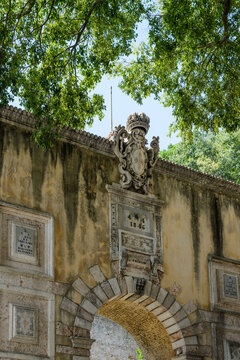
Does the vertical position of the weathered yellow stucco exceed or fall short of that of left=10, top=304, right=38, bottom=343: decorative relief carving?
it exceeds it

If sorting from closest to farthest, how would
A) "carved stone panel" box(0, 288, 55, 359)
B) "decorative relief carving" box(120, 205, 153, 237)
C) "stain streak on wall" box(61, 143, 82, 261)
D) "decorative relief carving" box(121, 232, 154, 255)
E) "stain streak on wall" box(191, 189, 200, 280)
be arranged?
"carved stone panel" box(0, 288, 55, 359), "stain streak on wall" box(61, 143, 82, 261), "decorative relief carving" box(121, 232, 154, 255), "decorative relief carving" box(120, 205, 153, 237), "stain streak on wall" box(191, 189, 200, 280)

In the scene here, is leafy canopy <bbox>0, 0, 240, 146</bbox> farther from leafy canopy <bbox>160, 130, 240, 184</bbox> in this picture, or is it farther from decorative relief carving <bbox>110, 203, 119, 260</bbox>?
leafy canopy <bbox>160, 130, 240, 184</bbox>

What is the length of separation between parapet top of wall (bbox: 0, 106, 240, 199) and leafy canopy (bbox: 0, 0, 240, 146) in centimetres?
31

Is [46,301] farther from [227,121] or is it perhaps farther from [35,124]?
[227,121]

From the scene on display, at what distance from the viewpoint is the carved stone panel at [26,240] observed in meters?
10.8

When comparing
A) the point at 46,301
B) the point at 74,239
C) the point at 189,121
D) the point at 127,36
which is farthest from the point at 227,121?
the point at 46,301

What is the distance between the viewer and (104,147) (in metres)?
12.5

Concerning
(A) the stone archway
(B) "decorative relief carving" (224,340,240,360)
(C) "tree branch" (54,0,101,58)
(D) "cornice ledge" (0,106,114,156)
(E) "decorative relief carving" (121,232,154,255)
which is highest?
(C) "tree branch" (54,0,101,58)

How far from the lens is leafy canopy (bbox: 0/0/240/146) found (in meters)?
11.0

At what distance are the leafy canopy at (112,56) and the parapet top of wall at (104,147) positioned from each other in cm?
31

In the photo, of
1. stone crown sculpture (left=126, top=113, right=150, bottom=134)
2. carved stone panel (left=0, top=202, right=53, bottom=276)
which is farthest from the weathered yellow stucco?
stone crown sculpture (left=126, top=113, right=150, bottom=134)

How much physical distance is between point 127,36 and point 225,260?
4.39 m

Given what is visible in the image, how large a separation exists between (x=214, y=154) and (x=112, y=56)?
37.4 feet

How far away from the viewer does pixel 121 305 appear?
12680mm
